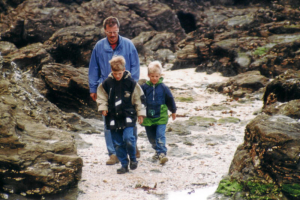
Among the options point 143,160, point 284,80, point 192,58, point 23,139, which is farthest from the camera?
point 192,58

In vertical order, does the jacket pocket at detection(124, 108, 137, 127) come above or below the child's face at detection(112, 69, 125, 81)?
below

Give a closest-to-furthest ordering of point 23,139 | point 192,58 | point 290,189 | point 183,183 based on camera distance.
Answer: point 290,189 < point 23,139 < point 183,183 < point 192,58

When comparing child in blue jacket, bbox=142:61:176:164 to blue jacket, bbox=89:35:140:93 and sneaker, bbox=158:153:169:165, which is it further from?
blue jacket, bbox=89:35:140:93

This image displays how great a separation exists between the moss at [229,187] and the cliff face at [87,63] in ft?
0.42

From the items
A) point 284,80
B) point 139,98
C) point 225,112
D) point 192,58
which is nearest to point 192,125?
point 225,112

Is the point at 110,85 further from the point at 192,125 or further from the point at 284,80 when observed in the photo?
the point at 284,80

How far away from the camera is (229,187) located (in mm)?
4133

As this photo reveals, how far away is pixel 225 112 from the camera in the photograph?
380 inches

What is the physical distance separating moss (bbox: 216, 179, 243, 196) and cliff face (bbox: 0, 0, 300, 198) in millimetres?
128

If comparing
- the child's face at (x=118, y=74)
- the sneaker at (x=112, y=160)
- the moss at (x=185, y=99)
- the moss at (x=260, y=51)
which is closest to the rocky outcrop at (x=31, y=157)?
the sneaker at (x=112, y=160)

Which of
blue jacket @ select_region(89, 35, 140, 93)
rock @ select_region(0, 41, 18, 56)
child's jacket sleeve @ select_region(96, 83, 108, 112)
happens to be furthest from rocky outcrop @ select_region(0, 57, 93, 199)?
rock @ select_region(0, 41, 18, 56)

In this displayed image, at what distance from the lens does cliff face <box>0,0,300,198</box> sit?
3.84 metres

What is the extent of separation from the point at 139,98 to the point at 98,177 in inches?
52.4

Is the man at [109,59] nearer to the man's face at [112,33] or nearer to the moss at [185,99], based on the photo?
the man's face at [112,33]
